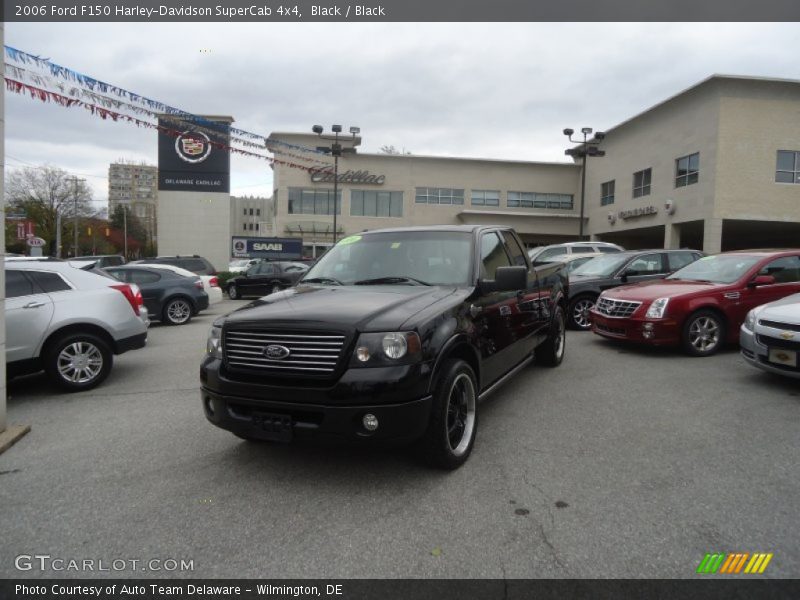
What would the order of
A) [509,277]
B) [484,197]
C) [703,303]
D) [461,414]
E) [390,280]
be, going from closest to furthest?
[461,414] < [509,277] < [390,280] < [703,303] < [484,197]

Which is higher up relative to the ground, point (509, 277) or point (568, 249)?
point (568, 249)

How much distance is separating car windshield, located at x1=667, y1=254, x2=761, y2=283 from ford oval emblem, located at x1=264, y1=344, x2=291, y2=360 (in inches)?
277

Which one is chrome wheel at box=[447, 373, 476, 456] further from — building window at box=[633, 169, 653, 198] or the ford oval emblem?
building window at box=[633, 169, 653, 198]

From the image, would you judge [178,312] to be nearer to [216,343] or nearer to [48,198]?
[216,343]

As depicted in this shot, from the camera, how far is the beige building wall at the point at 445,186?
4319 centimetres

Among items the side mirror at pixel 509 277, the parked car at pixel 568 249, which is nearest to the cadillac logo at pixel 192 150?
the parked car at pixel 568 249

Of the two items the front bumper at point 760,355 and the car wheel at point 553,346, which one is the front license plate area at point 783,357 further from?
the car wheel at point 553,346

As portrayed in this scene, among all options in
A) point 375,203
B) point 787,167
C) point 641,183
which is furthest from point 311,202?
point 787,167

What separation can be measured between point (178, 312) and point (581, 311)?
31.0ft

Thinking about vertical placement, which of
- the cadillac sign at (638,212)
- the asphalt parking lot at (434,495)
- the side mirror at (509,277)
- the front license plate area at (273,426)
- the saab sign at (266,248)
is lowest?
the asphalt parking lot at (434,495)

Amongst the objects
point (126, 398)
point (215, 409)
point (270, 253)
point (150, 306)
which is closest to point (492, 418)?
point (215, 409)

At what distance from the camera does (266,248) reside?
33.0 meters

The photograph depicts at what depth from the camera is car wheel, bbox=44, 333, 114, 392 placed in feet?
19.2

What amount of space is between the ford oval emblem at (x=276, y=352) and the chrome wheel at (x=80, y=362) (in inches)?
158
